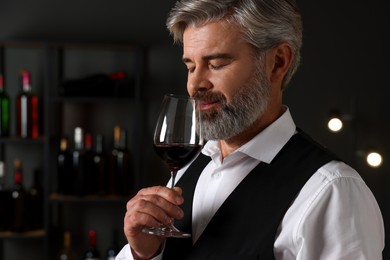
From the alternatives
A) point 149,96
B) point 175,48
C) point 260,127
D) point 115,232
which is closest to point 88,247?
point 115,232

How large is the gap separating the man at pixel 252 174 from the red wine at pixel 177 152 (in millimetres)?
82

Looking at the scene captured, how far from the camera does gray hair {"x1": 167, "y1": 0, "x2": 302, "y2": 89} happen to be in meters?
1.38

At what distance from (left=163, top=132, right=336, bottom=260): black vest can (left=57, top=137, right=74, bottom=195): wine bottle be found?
8.87 ft

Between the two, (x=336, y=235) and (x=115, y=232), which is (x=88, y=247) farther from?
(x=336, y=235)

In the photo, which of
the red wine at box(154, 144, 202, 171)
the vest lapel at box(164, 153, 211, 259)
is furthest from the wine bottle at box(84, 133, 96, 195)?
the red wine at box(154, 144, 202, 171)

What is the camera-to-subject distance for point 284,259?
129 cm

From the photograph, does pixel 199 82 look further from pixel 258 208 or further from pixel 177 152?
pixel 258 208

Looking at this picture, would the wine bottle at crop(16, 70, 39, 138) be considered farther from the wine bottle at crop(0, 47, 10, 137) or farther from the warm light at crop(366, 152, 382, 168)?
the warm light at crop(366, 152, 382, 168)

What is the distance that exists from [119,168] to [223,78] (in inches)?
112

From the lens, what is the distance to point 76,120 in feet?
14.3

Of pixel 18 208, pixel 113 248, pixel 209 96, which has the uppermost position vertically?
pixel 209 96

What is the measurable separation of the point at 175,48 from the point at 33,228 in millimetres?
1545

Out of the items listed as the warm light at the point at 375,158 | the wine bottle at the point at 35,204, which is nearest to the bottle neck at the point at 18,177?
the wine bottle at the point at 35,204

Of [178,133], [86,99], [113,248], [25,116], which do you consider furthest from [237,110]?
[113,248]
